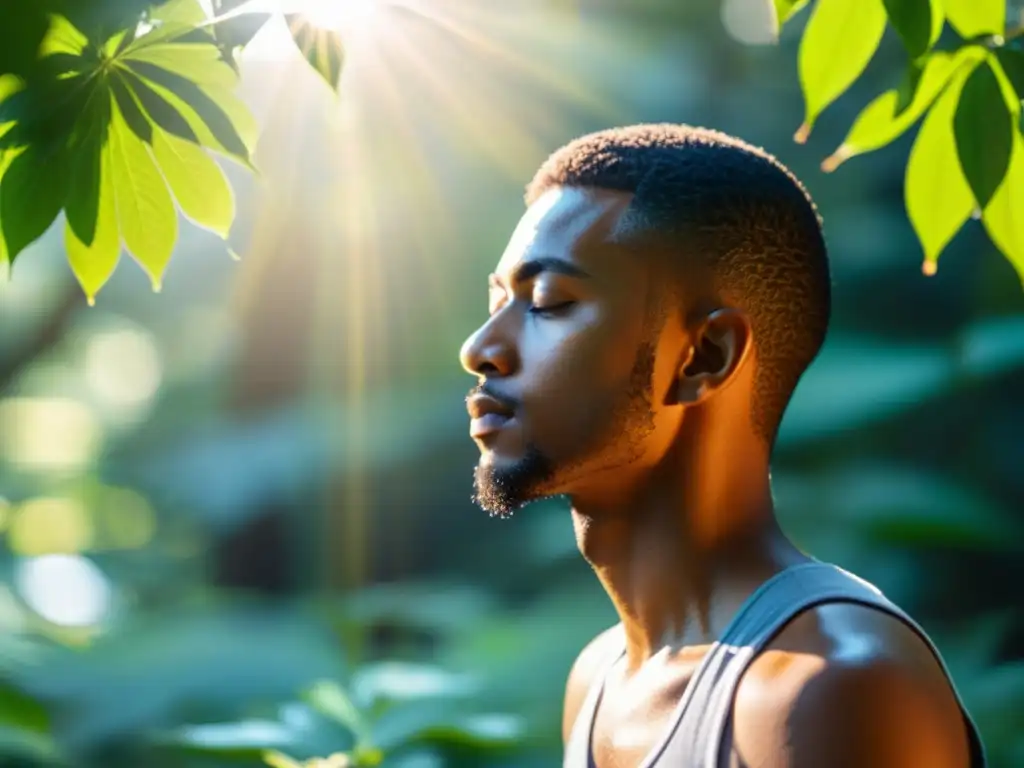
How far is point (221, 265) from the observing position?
7215 millimetres

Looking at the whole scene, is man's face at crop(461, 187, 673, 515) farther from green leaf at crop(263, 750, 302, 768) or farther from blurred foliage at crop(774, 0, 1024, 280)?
green leaf at crop(263, 750, 302, 768)

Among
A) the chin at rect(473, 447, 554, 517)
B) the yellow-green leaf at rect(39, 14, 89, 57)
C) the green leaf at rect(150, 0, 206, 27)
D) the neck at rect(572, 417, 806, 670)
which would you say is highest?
the green leaf at rect(150, 0, 206, 27)

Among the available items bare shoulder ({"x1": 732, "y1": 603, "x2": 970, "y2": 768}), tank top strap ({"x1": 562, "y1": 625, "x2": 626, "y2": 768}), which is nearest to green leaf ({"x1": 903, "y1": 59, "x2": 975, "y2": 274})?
bare shoulder ({"x1": 732, "y1": 603, "x2": 970, "y2": 768})

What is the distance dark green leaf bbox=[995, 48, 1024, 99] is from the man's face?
1.56ft

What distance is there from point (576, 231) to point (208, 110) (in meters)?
0.49

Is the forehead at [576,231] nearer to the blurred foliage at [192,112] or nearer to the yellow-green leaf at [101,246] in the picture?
the blurred foliage at [192,112]

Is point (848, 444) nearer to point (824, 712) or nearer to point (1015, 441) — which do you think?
point (1015, 441)

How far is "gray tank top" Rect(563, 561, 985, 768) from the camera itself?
152 centimetres

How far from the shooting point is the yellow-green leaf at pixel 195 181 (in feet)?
5.39

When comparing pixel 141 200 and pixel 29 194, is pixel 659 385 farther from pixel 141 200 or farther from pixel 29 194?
pixel 29 194

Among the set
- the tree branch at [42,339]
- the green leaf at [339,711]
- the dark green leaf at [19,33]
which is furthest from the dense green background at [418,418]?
the dark green leaf at [19,33]

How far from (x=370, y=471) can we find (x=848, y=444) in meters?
2.29

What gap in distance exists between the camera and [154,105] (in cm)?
154

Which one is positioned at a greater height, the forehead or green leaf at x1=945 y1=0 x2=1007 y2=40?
green leaf at x1=945 y1=0 x2=1007 y2=40
